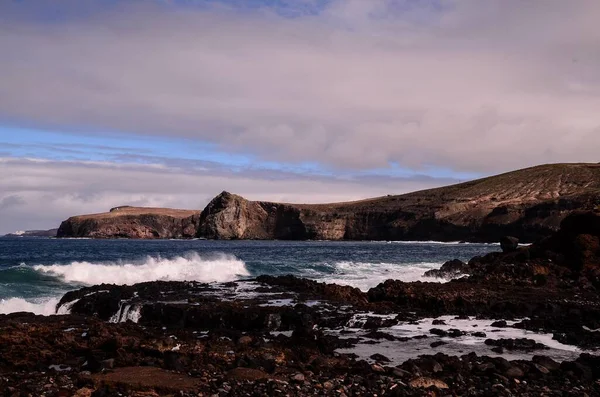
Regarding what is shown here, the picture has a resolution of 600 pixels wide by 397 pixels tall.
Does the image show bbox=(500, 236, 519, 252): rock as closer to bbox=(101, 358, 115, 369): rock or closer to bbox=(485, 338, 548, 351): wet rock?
bbox=(485, 338, 548, 351): wet rock

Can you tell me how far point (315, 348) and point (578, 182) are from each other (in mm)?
125534

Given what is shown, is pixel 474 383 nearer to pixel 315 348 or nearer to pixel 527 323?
pixel 315 348

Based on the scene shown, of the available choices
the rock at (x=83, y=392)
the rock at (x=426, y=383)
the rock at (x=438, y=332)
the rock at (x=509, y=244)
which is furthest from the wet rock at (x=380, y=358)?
the rock at (x=509, y=244)

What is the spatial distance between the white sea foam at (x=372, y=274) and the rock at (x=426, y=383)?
2195 cm

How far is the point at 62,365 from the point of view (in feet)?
42.8

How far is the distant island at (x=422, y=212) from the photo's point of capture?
11831 cm

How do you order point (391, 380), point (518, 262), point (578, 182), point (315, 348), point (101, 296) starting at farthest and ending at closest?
point (578, 182), point (518, 262), point (101, 296), point (315, 348), point (391, 380)

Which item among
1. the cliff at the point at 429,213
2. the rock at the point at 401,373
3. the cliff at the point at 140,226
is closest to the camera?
the rock at the point at 401,373

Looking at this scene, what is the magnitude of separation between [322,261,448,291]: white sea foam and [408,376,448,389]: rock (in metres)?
22.0

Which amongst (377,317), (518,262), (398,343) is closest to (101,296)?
(377,317)

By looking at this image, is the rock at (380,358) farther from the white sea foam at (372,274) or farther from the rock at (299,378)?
the white sea foam at (372,274)

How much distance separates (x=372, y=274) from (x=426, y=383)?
32.4 meters

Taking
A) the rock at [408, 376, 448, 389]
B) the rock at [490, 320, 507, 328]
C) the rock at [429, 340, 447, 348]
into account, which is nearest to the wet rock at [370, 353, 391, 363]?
the rock at [429, 340, 447, 348]

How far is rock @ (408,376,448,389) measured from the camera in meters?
11.1
